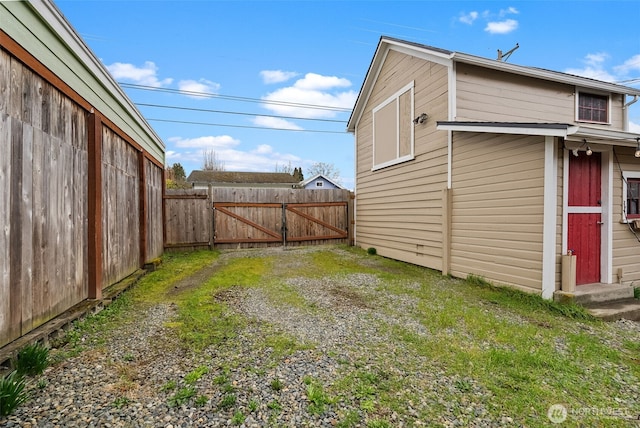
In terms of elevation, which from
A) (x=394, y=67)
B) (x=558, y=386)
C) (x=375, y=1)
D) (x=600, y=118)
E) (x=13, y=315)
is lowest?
(x=558, y=386)

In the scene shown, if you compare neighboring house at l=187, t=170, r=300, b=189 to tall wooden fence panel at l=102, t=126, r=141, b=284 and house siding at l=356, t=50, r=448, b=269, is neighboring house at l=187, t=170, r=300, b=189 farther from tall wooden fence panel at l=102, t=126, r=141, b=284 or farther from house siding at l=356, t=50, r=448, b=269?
tall wooden fence panel at l=102, t=126, r=141, b=284

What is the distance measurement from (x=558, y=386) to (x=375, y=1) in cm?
904

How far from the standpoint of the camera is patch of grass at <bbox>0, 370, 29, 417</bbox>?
1676mm

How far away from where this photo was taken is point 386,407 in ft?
6.18

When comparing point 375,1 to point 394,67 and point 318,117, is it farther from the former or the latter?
point 318,117

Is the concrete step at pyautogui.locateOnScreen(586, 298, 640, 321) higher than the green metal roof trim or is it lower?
lower

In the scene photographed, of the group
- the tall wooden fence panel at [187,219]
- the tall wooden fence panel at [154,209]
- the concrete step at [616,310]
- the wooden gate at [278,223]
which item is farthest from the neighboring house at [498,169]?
the tall wooden fence panel at [154,209]

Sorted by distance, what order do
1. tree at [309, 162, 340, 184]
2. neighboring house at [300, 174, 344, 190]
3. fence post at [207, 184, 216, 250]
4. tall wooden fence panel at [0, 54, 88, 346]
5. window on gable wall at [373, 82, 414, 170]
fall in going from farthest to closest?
tree at [309, 162, 340, 184]
neighboring house at [300, 174, 344, 190]
fence post at [207, 184, 216, 250]
window on gable wall at [373, 82, 414, 170]
tall wooden fence panel at [0, 54, 88, 346]

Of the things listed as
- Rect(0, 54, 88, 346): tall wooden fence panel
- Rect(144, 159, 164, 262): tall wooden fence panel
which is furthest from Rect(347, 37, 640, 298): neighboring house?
Rect(144, 159, 164, 262): tall wooden fence panel

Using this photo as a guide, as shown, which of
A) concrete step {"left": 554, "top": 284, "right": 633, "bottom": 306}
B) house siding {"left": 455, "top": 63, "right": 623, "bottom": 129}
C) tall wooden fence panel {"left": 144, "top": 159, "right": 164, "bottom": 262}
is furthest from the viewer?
tall wooden fence panel {"left": 144, "top": 159, "right": 164, "bottom": 262}

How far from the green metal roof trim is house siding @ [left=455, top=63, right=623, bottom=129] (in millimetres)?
5655

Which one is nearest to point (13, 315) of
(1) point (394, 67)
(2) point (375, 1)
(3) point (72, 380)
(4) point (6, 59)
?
(3) point (72, 380)

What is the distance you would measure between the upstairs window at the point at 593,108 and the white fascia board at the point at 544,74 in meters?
0.23

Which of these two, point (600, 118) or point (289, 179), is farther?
point (289, 179)
